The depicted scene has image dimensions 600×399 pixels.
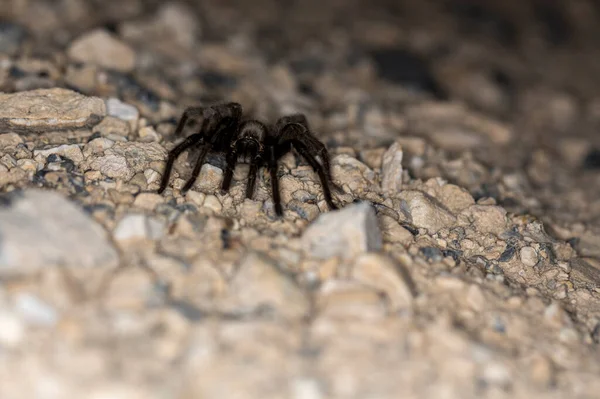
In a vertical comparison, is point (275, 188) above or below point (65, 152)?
below

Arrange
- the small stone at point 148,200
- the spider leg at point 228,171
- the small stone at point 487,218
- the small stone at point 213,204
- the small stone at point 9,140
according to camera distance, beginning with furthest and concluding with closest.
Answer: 1. the small stone at point 487,218
2. the small stone at point 9,140
3. the spider leg at point 228,171
4. the small stone at point 213,204
5. the small stone at point 148,200

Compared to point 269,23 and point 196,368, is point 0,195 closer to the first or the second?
point 196,368

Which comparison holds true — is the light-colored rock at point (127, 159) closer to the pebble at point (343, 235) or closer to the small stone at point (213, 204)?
the small stone at point (213, 204)

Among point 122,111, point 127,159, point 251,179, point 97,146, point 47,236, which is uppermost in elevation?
point 122,111

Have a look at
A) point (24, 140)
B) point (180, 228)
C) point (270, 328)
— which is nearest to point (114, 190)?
point (180, 228)

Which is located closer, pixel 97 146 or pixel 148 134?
pixel 97 146

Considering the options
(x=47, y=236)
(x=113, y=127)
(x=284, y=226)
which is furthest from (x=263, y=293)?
(x=113, y=127)

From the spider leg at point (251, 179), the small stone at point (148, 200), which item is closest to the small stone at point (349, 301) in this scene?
the spider leg at point (251, 179)

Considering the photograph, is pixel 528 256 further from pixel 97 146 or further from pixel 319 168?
pixel 97 146
